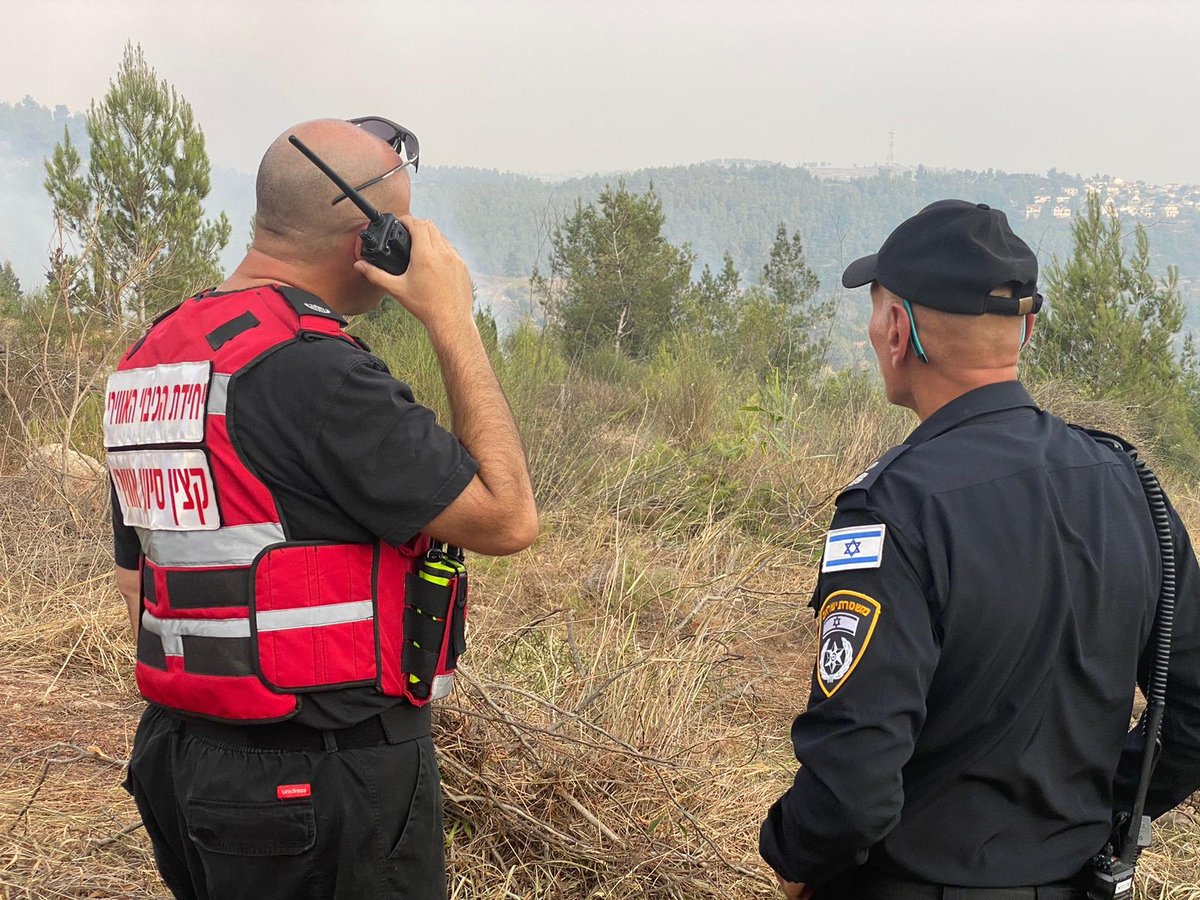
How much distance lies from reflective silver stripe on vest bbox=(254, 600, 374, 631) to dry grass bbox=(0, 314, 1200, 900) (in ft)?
3.72

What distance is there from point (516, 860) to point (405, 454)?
5.29 feet

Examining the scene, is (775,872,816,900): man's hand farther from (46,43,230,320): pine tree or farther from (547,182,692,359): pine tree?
(46,43,230,320): pine tree

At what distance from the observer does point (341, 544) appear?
1693 millimetres

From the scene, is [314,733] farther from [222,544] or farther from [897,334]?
[897,334]

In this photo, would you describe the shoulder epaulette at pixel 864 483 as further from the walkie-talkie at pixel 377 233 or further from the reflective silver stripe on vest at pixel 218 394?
the reflective silver stripe on vest at pixel 218 394

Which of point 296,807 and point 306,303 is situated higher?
point 306,303

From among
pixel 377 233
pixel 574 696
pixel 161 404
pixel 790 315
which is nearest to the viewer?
pixel 161 404

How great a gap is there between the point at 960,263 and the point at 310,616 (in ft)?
3.99

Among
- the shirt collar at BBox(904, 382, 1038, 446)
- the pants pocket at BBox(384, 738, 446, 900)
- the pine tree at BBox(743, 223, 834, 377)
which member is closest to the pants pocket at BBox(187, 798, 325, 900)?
the pants pocket at BBox(384, 738, 446, 900)

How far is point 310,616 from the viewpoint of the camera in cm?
168

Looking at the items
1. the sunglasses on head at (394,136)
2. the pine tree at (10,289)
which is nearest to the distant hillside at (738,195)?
the pine tree at (10,289)

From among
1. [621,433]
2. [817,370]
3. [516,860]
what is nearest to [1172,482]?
[817,370]

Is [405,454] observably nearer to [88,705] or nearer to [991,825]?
[991,825]

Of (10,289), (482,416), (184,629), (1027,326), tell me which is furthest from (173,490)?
(10,289)
